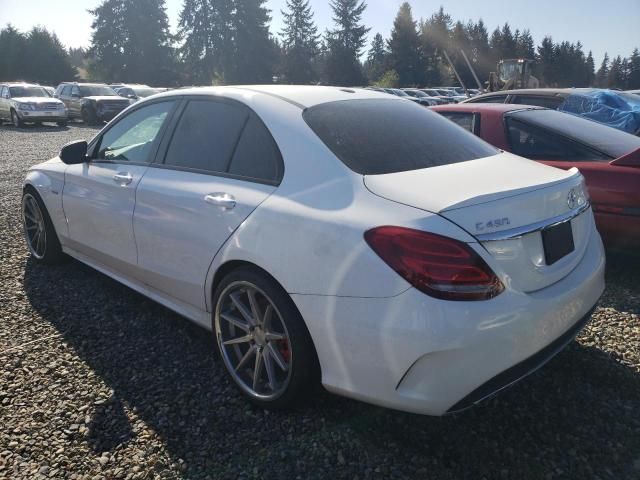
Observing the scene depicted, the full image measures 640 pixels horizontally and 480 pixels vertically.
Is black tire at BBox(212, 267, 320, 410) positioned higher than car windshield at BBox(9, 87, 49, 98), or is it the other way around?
car windshield at BBox(9, 87, 49, 98)

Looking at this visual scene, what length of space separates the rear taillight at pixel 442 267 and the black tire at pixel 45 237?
11.7ft

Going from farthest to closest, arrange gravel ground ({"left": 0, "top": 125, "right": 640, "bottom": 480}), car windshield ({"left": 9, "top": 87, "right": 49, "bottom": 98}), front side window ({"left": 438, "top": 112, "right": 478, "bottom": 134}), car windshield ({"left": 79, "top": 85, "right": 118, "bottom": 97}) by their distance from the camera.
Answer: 1. car windshield ({"left": 79, "top": 85, "right": 118, "bottom": 97})
2. car windshield ({"left": 9, "top": 87, "right": 49, "bottom": 98})
3. front side window ({"left": 438, "top": 112, "right": 478, "bottom": 134})
4. gravel ground ({"left": 0, "top": 125, "right": 640, "bottom": 480})

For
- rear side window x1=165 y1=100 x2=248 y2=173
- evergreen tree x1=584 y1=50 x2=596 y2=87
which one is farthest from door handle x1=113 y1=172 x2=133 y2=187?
evergreen tree x1=584 y1=50 x2=596 y2=87

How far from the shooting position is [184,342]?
3.37m

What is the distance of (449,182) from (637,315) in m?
2.14

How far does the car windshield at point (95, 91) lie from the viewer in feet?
76.0

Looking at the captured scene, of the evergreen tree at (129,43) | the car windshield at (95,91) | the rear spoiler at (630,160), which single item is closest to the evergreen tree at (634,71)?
the evergreen tree at (129,43)

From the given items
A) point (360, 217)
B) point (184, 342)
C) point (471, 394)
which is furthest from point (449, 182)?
point (184, 342)

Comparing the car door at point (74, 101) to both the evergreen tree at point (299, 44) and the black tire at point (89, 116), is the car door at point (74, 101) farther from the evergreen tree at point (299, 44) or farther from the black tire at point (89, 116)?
the evergreen tree at point (299, 44)

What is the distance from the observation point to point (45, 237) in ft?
15.1

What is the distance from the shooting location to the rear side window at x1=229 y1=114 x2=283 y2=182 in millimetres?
2635

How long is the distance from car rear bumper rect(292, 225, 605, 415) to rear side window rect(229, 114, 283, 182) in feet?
2.27

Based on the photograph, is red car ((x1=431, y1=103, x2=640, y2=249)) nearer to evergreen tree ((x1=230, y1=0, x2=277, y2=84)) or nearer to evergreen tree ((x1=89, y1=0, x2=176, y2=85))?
evergreen tree ((x1=230, y1=0, x2=277, y2=84))

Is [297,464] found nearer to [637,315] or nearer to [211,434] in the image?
[211,434]
